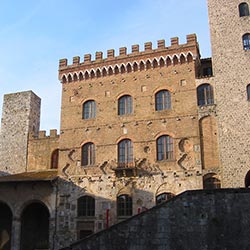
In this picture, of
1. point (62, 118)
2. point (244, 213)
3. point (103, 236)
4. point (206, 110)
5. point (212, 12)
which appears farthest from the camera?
point (62, 118)

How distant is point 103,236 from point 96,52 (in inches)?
628

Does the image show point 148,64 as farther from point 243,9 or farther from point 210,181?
point 210,181

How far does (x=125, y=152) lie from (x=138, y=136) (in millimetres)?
1421

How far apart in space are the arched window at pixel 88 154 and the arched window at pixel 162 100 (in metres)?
5.44

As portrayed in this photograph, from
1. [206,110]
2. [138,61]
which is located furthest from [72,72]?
[206,110]

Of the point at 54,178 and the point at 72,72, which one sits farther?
the point at 72,72

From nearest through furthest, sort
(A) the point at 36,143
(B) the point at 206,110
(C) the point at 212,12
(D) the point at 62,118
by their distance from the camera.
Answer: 1. (B) the point at 206,110
2. (C) the point at 212,12
3. (D) the point at 62,118
4. (A) the point at 36,143

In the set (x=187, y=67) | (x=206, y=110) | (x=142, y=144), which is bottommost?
(x=142, y=144)

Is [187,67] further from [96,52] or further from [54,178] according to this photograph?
[54,178]

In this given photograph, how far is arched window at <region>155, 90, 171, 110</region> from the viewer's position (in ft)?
78.3

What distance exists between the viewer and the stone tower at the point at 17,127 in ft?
98.3

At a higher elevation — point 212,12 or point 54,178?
point 212,12

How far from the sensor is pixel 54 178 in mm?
24547

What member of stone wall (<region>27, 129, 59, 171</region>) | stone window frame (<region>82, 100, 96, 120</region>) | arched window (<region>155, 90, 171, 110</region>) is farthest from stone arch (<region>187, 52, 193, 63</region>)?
stone wall (<region>27, 129, 59, 171</region>)
